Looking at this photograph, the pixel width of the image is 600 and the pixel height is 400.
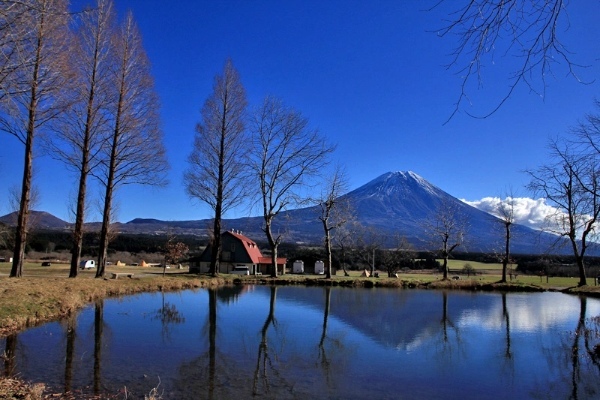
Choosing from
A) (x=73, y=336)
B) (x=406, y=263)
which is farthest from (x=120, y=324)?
(x=406, y=263)

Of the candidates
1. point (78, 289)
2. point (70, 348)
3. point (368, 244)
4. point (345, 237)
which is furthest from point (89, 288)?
point (368, 244)

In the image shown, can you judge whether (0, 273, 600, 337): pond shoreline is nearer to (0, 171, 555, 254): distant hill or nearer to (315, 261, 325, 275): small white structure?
(315, 261, 325, 275): small white structure

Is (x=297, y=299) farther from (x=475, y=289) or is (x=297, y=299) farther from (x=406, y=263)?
(x=406, y=263)

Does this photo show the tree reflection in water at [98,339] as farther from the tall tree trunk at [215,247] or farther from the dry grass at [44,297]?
the tall tree trunk at [215,247]

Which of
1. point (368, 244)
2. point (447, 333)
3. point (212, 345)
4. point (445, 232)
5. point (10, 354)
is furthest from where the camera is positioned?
point (368, 244)

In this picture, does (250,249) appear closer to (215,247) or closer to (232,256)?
(232,256)

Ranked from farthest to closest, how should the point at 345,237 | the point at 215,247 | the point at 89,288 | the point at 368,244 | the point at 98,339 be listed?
1. the point at 368,244
2. the point at 345,237
3. the point at 215,247
4. the point at 89,288
5. the point at 98,339

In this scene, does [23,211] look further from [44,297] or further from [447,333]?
[447,333]

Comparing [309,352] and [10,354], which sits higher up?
[10,354]

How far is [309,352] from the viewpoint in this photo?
358 inches

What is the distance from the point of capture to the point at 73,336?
9.49 meters

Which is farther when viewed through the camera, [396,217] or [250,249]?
[396,217]

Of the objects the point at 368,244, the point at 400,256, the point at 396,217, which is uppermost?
the point at 396,217

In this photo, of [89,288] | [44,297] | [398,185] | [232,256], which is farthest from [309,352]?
[398,185]
